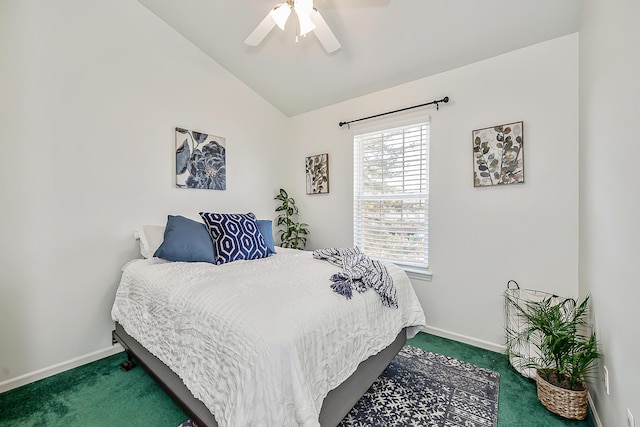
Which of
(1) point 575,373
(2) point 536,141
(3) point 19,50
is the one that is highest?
(3) point 19,50

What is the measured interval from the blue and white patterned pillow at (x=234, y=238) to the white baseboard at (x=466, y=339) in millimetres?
1826

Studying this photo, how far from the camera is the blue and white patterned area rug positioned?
1.65 meters

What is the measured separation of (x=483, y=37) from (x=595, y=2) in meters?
0.74

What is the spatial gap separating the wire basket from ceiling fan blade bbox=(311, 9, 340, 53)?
2.38 m

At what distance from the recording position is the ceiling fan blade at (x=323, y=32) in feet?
6.21

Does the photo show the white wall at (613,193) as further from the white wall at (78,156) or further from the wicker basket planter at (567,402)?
the white wall at (78,156)

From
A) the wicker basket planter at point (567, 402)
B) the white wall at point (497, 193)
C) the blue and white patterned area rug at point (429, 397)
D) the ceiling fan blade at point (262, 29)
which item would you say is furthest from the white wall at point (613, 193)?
the ceiling fan blade at point (262, 29)

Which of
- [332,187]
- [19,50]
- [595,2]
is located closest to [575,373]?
[595,2]

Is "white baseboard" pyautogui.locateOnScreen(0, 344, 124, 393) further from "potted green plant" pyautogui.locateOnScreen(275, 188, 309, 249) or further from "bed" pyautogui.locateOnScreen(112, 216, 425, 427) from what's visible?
"potted green plant" pyautogui.locateOnScreen(275, 188, 309, 249)

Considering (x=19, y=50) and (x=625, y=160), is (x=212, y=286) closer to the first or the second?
(x=625, y=160)

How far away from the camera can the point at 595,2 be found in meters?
1.63

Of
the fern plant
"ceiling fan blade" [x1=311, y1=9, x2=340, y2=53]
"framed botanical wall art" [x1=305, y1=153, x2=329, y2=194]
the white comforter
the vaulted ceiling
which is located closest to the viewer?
the white comforter

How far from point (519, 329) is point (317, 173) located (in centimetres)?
262

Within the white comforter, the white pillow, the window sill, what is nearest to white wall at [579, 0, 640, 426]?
the white comforter
